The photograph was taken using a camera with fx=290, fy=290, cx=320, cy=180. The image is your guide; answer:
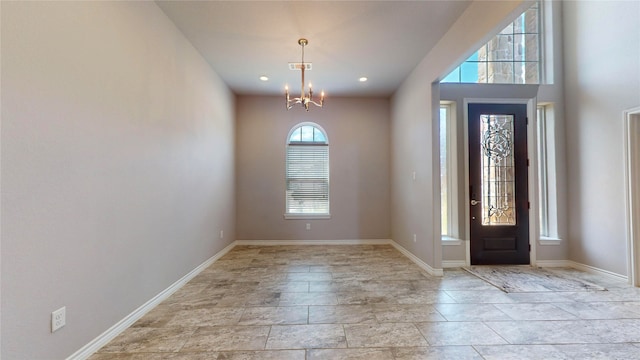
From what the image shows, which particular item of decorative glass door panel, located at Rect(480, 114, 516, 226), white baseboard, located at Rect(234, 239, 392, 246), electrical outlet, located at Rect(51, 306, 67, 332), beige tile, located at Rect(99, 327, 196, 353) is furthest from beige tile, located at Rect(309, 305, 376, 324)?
white baseboard, located at Rect(234, 239, 392, 246)

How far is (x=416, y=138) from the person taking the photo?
432 cm

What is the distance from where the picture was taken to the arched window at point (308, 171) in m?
5.90

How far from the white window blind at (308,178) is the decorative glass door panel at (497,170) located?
9.17 feet

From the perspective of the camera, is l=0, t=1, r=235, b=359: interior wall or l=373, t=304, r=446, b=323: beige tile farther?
l=373, t=304, r=446, b=323: beige tile

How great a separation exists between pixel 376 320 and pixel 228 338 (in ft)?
3.93

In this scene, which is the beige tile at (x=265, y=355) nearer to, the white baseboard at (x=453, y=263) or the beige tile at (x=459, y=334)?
the beige tile at (x=459, y=334)

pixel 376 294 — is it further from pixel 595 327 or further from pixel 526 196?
pixel 526 196

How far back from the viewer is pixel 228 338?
2176mm

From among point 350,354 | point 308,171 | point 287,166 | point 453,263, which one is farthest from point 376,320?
point 287,166

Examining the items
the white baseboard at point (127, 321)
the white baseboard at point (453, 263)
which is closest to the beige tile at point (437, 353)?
the white baseboard at point (127, 321)

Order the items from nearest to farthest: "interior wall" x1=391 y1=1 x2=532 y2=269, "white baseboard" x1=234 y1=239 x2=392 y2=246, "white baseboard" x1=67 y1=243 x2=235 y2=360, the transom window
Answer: "white baseboard" x1=67 y1=243 x2=235 y2=360 < "interior wall" x1=391 y1=1 x2=532 y2=269 < the transom window < "white baseboard" x1=234 y1=239 x2=392 y2=246

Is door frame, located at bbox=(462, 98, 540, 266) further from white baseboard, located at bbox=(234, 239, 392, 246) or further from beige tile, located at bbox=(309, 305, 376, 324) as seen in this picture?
beige tile, located at bbox=(309, 305, 376, 324)

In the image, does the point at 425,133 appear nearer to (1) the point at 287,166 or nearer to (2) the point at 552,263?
(2) the point at 552,263

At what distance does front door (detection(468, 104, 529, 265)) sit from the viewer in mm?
4273
